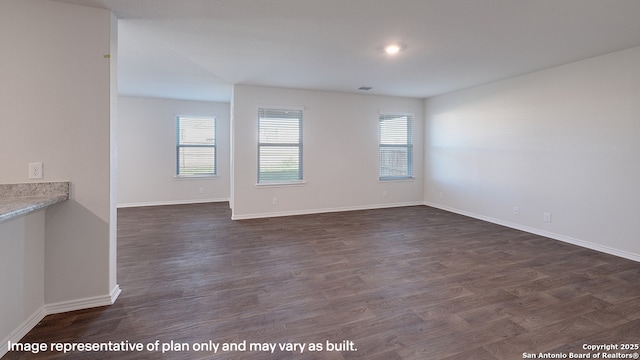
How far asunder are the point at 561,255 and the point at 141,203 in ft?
25.5

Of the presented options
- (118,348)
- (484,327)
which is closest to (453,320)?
(484,327)

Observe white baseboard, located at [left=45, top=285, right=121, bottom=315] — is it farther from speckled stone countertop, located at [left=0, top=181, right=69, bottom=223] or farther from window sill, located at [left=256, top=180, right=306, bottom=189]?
window sill, located at [left=256, top=180, right=306, bottom=189]

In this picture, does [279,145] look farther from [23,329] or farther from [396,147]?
[23,329]

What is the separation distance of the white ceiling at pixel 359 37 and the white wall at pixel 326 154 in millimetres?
827

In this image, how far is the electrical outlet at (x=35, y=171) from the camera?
2.09 m

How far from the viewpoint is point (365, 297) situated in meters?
2.43

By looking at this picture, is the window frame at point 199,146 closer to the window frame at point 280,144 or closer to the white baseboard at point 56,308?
the window frame at point 280,144

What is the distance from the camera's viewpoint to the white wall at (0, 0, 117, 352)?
2043 millimetres

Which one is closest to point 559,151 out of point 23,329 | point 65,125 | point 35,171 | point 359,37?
point 359,37

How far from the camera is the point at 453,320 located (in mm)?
2090

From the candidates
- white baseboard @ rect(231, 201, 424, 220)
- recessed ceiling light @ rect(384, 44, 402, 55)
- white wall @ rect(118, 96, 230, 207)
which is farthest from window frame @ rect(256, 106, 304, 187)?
recessed ceiling light @ rect(384, 44, 402, 55)

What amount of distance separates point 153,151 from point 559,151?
7791 millimetres

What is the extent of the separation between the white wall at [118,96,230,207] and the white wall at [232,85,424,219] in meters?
2.19

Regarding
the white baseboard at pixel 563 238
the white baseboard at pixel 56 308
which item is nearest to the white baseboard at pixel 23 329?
the white baseboard at pixel 56 308
